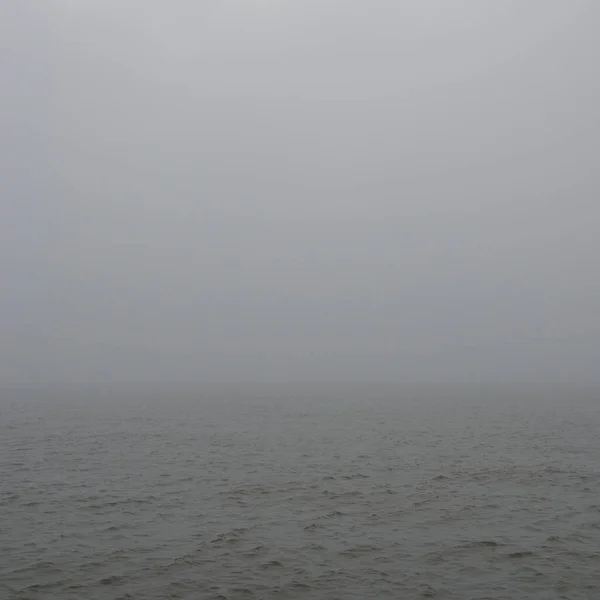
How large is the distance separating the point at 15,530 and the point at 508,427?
60298 millimetres

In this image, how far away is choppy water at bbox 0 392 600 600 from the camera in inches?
742

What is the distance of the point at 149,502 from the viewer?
2995 centimetres

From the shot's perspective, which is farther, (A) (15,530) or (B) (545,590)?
(A) (15,530)

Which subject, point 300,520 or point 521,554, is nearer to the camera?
point 521,554

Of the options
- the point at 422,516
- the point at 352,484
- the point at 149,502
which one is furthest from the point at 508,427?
the point at 149,502

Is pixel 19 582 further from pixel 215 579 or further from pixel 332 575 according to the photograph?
pixel 332 575

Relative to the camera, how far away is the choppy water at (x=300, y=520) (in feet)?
61.8

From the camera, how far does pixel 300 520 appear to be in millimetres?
26453

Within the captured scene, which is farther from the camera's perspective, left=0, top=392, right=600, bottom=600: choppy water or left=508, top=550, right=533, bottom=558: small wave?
left=508, top=550, right=533, bottom=558: small wave

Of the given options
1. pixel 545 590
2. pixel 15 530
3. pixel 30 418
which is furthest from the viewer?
pixel 30 418

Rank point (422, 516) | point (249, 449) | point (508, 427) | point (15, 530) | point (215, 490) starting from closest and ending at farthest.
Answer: point (15, 530), point (422, 516), point (215, 490), point (249, 449), point (508, 427)

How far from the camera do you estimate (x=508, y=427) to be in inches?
2758

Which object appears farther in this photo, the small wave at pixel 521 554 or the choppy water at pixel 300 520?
the small wave at pixel 521 554

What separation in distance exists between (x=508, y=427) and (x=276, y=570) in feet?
188
